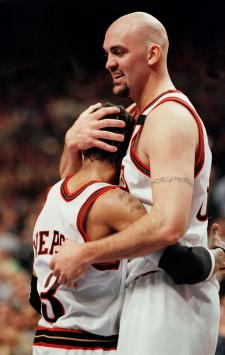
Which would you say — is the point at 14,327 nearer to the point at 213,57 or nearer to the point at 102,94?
the point at 102,94

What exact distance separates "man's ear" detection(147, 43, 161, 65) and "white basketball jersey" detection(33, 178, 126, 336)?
0.49m

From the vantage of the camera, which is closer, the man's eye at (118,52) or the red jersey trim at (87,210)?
the red jersey trim at (87,210)

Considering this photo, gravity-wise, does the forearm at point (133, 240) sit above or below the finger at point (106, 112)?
below

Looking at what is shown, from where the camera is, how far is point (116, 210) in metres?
1.91

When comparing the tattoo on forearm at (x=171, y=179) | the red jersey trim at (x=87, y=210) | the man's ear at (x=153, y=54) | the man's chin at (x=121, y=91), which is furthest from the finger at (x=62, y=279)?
the man's ear at (x=153, y=54)

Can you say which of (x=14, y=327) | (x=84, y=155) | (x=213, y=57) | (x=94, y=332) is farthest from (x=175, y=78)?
(x=94, y=332)

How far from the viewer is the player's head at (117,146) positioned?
6.83ft

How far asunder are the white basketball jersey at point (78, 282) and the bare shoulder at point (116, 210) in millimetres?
27

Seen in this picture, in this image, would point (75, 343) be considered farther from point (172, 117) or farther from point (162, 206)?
point (172, 117)

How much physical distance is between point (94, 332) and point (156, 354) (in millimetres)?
195

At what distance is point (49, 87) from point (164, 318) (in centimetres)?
326

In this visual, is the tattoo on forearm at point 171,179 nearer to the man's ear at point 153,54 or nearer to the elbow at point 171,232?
the elbow at point 171,232

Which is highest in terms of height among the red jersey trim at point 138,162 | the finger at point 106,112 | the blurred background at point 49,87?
the finger at point 106,112

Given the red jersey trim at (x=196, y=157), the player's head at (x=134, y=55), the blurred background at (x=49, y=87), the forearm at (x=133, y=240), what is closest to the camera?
the forearm at (x=133, y=240)
